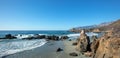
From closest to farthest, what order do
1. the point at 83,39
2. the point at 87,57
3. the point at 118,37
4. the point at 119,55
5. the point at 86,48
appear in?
the point at 119,55 < the point at 118,37 < the point at 87,57 < the point at 86,48 < the point at 83,39

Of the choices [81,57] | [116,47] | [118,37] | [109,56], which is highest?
[118,37]

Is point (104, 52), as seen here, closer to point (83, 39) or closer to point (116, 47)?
point (116, 47)

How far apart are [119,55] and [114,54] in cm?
56

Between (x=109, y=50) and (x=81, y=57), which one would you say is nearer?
(x=109, y=50)

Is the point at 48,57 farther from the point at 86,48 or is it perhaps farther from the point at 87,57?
the point at 86,48

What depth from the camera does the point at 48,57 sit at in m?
16.6

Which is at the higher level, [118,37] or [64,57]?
[118,37]

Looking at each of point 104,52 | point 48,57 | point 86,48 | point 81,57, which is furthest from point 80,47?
point 104,52

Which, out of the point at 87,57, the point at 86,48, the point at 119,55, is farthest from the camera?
the point at 86,48

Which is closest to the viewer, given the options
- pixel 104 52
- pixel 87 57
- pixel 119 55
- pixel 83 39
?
pixel 119 55

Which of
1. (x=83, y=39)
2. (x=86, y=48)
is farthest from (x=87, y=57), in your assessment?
(x=83, y=39)

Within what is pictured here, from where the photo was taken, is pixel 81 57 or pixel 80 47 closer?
pixel 81 57

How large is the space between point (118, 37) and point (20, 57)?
11211 mm

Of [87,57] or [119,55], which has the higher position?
[119,55]
